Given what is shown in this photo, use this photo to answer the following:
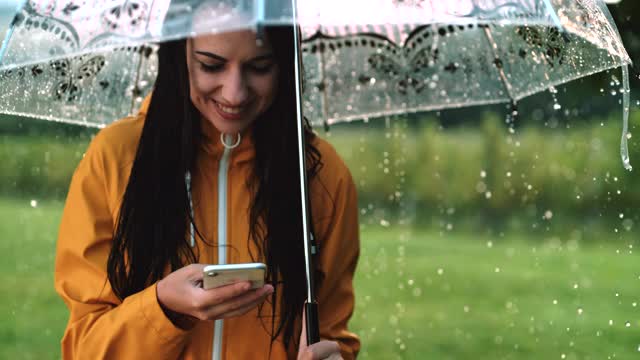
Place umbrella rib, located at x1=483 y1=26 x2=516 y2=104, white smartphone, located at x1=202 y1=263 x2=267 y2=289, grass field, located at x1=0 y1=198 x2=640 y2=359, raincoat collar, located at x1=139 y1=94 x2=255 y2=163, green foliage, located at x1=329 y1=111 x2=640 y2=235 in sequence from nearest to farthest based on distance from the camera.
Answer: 1. white smartphone, located at x1=202 y1=263 x2=267 y2=289
2. raincoat collar, located at x1=139 y1=94 x2=255 y2=163
3. umbrella rib, located at x1=483 y1=26 x2=516 y2=104
4. grass field, located at x1=0 y1=198 x2=640 y2=359
5. green foliage, located at x1=329 y1=111 x2=640 y2=235

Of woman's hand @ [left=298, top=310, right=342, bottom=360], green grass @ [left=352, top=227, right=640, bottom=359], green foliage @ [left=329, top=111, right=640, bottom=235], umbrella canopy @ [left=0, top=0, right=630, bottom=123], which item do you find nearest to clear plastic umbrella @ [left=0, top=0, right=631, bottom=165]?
umbrella canopy @ [left=0, top=0, right=630, bottom=123]

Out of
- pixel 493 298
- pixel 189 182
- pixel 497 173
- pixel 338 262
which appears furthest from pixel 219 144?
pixel 497 173

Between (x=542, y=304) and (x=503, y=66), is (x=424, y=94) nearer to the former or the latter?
(x=503, y=66)

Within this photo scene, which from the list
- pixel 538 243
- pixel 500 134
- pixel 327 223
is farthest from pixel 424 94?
pixel 500 134

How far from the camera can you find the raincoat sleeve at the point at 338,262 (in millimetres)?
2621

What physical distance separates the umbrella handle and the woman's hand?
11 millimetres

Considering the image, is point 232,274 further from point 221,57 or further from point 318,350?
point 221,57

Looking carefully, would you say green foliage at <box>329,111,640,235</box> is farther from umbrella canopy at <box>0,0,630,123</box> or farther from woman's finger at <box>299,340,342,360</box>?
woman's finger at <box>299,340,342,360</box>

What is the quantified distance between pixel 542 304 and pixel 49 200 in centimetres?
416

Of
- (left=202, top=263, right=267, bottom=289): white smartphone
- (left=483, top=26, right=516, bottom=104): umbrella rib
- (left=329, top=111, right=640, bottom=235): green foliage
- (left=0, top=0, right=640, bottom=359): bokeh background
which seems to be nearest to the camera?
(left=202, top=263, right=267, bottom=289): white smartphone

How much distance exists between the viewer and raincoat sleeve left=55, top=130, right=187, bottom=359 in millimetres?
2393

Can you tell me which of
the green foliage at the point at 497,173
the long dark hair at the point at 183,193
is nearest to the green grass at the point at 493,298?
the green foliage at the point at 497,173

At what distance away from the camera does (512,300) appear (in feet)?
26.9

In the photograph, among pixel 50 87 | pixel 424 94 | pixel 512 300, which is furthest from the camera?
pixel 512 300
